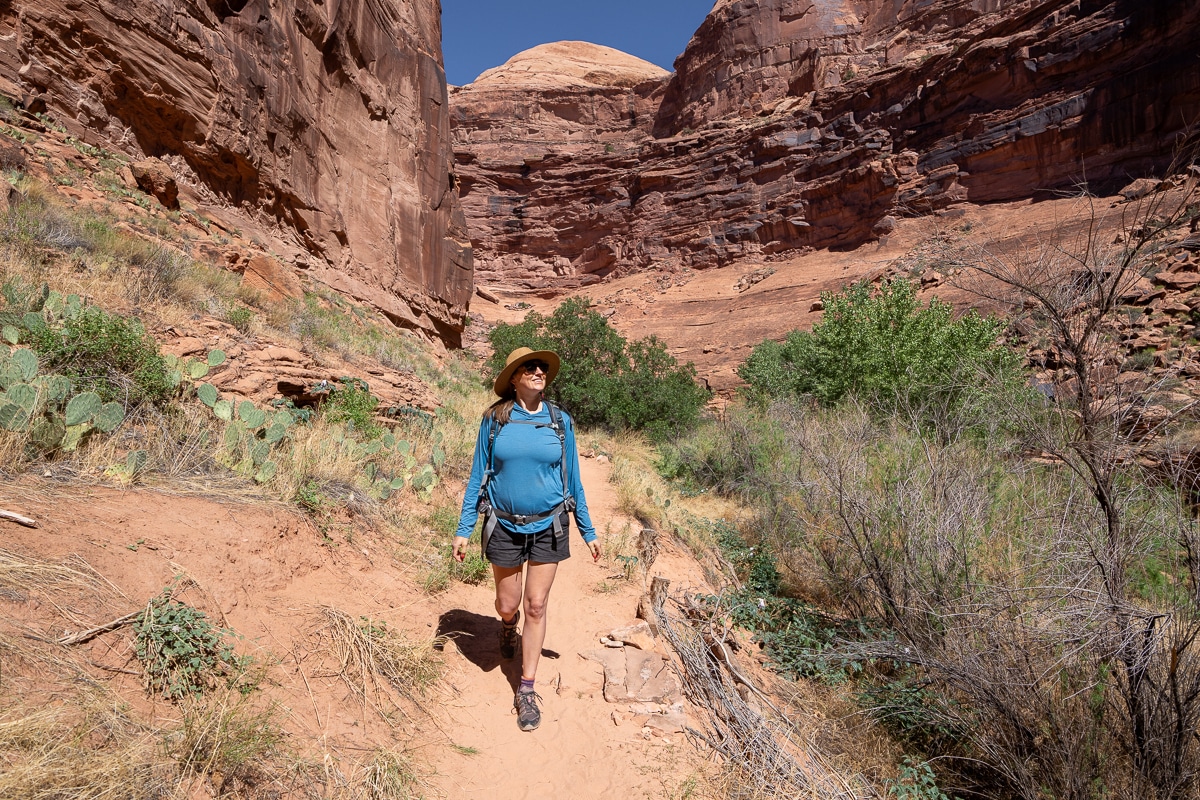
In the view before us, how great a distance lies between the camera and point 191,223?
34.5ft

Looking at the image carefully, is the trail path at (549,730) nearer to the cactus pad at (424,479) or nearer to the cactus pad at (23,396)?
the cactus pad at (424,479)

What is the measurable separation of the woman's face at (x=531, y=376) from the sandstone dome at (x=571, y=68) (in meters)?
58.9

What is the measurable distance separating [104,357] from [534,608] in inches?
155

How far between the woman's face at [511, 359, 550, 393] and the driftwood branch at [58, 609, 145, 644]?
1936 millimetres

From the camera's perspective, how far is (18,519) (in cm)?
246

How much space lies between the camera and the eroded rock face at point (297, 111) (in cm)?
978

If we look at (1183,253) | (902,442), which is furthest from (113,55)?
(1183,253)

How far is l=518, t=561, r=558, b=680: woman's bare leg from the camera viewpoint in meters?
3.14

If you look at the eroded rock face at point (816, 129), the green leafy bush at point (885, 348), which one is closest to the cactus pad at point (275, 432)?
the green leafy bush at point (885, 348)

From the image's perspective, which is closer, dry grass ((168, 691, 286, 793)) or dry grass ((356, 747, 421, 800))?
dry grass ((168, 691, 286, 793))

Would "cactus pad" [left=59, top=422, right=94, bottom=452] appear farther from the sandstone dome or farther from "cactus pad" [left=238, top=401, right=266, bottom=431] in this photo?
the sandstone dome

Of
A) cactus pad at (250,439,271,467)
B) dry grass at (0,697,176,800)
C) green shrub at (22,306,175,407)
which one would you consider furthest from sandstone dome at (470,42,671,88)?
dry grass at (0,697,176,800)

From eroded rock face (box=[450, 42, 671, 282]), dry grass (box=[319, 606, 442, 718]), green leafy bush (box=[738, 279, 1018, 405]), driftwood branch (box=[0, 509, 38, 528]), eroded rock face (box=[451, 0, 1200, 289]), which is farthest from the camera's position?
eroded rock face (box=[450, 42, 671, 282])

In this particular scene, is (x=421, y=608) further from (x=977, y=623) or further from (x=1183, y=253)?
(x=1183, y=253)
